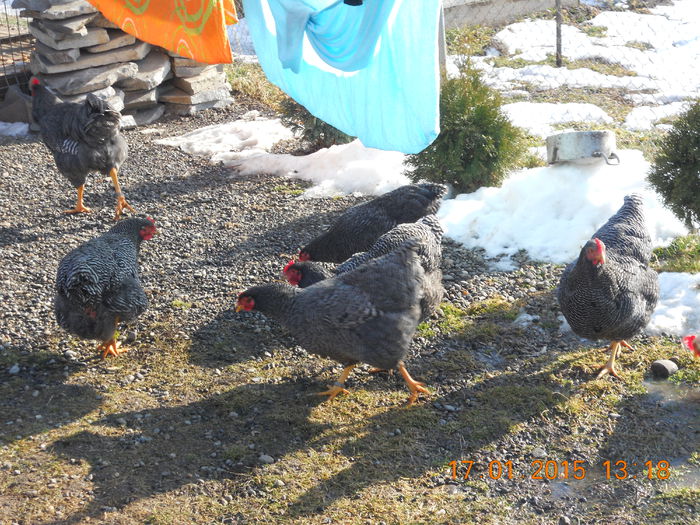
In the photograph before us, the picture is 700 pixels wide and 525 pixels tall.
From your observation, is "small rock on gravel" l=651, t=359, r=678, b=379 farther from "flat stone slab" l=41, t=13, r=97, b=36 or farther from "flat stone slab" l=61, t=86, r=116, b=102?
"flat stone slab" l=41, t=13, r=97, b=36

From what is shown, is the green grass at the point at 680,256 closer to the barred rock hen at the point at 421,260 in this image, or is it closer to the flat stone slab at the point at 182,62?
the barred rock hen at the point at 421,260

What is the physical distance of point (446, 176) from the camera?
739cm

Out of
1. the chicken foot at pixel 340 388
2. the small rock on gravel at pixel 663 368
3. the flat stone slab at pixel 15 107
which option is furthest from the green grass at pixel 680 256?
the flat stone slab at pixel 15 107

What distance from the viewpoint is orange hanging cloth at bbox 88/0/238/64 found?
575 cm

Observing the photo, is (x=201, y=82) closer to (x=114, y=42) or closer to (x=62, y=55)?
(x=114, y=42)

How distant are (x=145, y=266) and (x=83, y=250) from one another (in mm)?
1412

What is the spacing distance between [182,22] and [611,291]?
4.15 meters

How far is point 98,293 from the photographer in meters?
4.71

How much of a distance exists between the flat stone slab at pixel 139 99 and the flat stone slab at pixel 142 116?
10 cm

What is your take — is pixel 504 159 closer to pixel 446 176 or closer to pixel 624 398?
pixel 446 176

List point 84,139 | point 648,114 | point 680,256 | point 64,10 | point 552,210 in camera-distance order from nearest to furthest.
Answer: point 680,256 < point 552,210 < point 84,139 < point 64,10 < point 648,114
